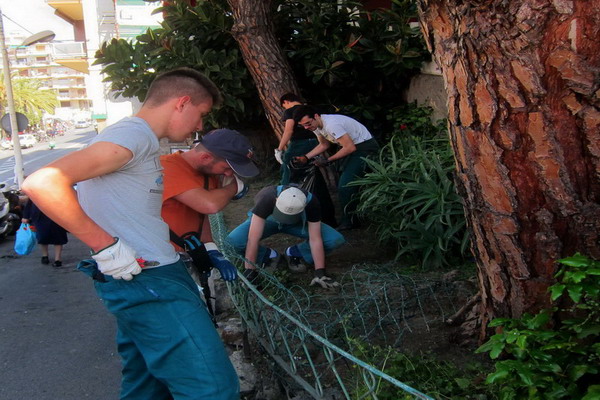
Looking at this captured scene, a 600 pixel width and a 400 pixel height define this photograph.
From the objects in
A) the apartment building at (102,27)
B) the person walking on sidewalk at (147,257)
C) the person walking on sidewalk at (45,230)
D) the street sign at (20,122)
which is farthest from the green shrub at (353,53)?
the street sign at (20,122)

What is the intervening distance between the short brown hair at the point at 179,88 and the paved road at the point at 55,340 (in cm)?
231

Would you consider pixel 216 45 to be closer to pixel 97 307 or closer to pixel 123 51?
pixel 123 51

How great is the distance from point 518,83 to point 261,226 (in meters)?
2.92

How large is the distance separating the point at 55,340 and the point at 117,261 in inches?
131

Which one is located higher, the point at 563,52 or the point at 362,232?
the point at 563,52

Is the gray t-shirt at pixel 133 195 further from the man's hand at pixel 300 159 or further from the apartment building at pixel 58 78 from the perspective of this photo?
the apartment building at pixel 58 78

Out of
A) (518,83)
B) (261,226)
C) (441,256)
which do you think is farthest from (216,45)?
(518,83)

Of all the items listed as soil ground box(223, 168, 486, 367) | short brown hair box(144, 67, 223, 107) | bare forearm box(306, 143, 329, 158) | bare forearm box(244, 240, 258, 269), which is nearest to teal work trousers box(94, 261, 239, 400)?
→ short brown hair box(144, 67, 223, 107)

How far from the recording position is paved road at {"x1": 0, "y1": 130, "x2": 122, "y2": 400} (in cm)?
417

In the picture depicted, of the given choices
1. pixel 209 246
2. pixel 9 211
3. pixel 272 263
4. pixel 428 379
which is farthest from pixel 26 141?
pixel 428 379

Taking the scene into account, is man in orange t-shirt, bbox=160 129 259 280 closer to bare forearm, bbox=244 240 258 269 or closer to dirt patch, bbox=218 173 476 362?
dirt patch, bbox=218 173 476 362

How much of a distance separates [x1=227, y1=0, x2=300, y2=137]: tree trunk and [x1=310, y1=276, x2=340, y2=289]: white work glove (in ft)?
11.2

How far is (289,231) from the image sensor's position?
16.5 ft

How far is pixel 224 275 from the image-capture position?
329 centimetres
